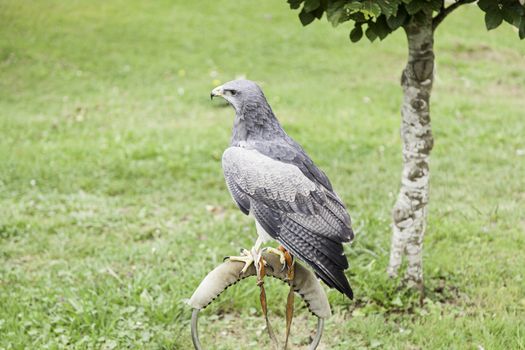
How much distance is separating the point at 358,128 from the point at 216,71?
3.78 meters

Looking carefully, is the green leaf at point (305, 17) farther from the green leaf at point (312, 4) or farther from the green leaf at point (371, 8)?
the green leaf at point (371, 8)

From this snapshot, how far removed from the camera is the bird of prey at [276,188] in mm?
2729

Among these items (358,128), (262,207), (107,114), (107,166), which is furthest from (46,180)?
(262,207)

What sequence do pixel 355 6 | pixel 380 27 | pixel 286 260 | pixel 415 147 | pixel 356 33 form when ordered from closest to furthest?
pixel 286 260
pixel 355 6
pixel 380 27
pixel 356 33
pixel 415 147

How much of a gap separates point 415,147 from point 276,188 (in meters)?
1.48

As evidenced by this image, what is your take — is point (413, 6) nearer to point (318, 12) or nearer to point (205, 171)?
point (318, 12)

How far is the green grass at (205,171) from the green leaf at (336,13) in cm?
181

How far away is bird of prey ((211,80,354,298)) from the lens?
2729 millimetres

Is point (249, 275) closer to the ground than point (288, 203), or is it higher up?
closer to the ground

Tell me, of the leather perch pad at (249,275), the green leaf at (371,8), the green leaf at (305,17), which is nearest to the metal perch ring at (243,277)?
the leather perch pad at (249,275)

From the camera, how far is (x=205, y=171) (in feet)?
21.9

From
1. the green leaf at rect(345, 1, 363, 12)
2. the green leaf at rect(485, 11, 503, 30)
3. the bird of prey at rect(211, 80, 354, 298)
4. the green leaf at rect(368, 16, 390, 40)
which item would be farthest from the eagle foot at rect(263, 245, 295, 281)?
the green leaf at rect(485, 11, 503, 30)

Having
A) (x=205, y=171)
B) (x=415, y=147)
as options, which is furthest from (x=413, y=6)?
(x=205, y=171)

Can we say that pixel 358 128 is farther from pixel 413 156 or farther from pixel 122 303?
pixel 122 303
